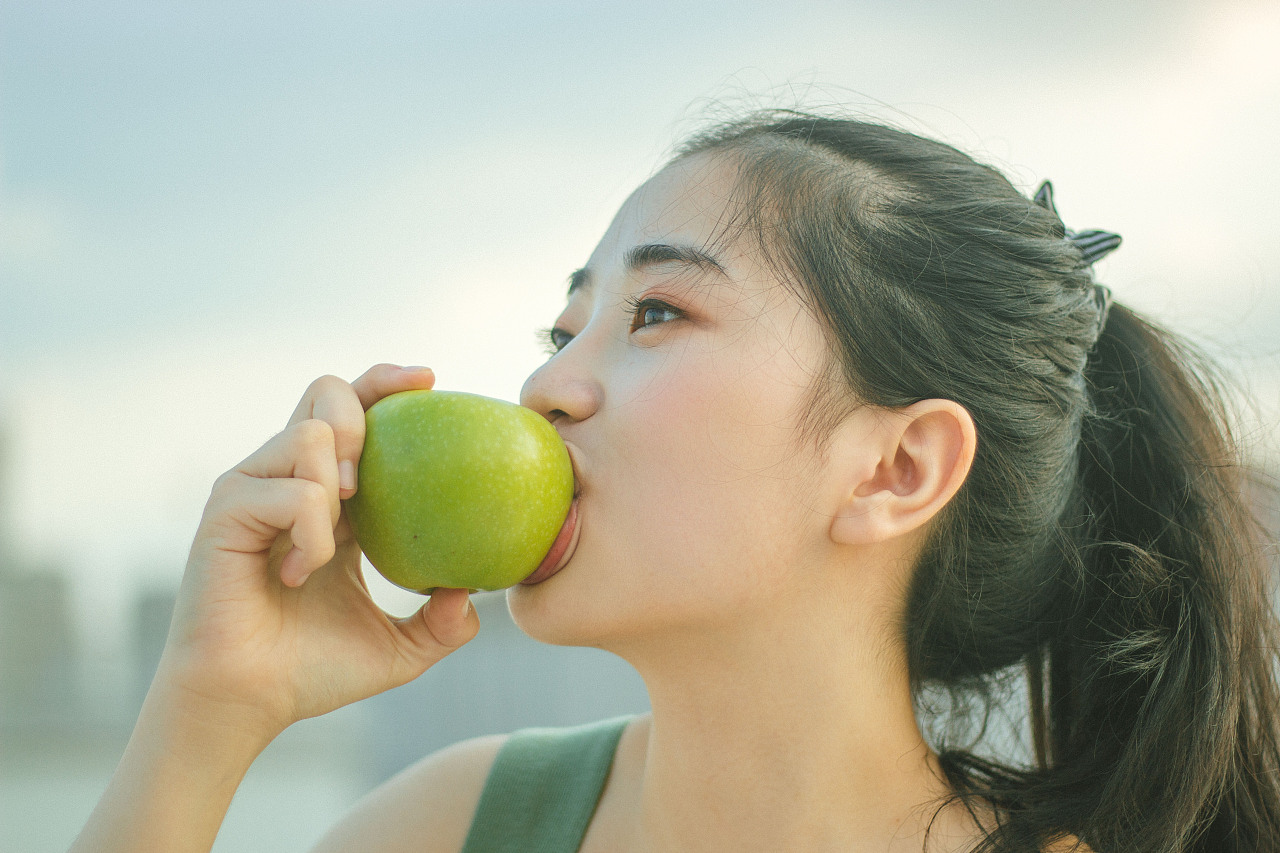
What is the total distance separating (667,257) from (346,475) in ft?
1.62

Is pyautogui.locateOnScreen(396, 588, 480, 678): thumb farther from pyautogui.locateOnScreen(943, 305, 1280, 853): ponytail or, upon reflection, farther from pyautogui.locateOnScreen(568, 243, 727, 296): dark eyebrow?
pyautogui.locateOnScreen(943, 305, 1280, 853): ponytail

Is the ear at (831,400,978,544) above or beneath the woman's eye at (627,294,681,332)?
beneath

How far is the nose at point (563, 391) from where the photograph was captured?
1.08 meters

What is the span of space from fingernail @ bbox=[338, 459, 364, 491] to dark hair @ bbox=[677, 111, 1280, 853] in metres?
0.56

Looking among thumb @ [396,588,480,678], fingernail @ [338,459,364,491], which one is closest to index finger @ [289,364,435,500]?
fingernail @ [338,459,364,491]

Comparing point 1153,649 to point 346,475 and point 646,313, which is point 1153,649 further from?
point 346,475

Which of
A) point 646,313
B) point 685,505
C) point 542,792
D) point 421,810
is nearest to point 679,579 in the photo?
point 685,505

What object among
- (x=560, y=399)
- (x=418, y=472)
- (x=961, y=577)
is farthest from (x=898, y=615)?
(x=418, y=472)

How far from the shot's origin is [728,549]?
3.36ft

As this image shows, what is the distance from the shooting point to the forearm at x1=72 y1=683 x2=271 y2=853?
3.17 ft

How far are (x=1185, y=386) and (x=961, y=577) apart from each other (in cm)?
54

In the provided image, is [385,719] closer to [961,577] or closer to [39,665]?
[39,665]

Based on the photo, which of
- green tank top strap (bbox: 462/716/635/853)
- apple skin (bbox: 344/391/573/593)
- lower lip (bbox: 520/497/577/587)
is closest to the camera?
apple skin (bbox: 344/391/573/593)

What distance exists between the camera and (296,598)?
1.11m
